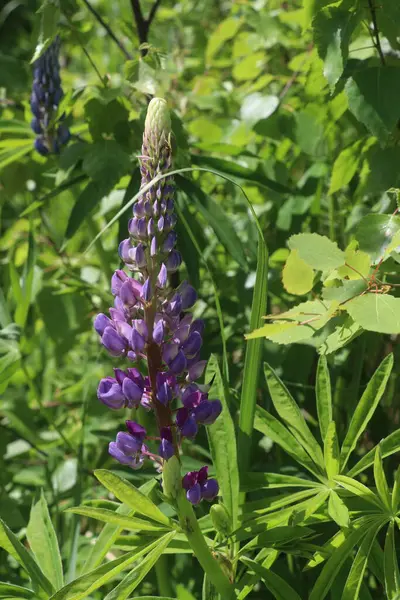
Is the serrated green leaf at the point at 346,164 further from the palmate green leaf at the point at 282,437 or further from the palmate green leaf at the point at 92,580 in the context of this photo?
the palmate green leaf at the point at 92,580

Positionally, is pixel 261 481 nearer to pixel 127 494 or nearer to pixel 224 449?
pixel 224 449

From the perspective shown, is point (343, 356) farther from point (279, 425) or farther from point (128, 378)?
point (128, 378)

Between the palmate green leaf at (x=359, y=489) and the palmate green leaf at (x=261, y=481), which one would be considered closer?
the palmate green leaf at (x=359, y=489)

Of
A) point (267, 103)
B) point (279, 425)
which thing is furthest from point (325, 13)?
point (279, 425)

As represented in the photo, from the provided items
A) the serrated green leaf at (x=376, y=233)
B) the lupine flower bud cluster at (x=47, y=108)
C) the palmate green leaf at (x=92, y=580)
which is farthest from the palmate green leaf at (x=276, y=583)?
the lupine flower bud cluster at (x=47, y=108)

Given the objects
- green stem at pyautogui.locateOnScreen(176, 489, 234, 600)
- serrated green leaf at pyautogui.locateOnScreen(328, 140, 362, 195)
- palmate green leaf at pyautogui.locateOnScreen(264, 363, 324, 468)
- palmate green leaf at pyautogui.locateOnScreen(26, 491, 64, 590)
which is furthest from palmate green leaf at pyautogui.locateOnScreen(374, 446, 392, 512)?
serrated green leaf at pyautogui.locateOnScreen(328, 140, 362, 195)

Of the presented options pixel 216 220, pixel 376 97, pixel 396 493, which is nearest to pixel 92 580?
pixel 396 493

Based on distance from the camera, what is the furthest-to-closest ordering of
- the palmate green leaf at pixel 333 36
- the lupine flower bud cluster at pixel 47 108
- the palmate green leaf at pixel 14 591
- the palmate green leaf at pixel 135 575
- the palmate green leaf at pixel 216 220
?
the lupine flower bud cluster at pixel 47 108, the palmate green leaf at pixel 216 220, the palmate green leaf at pixel 333 36, the palmate green leaf at pixel 14 591, the palmate green leaf at pixel 135 575
